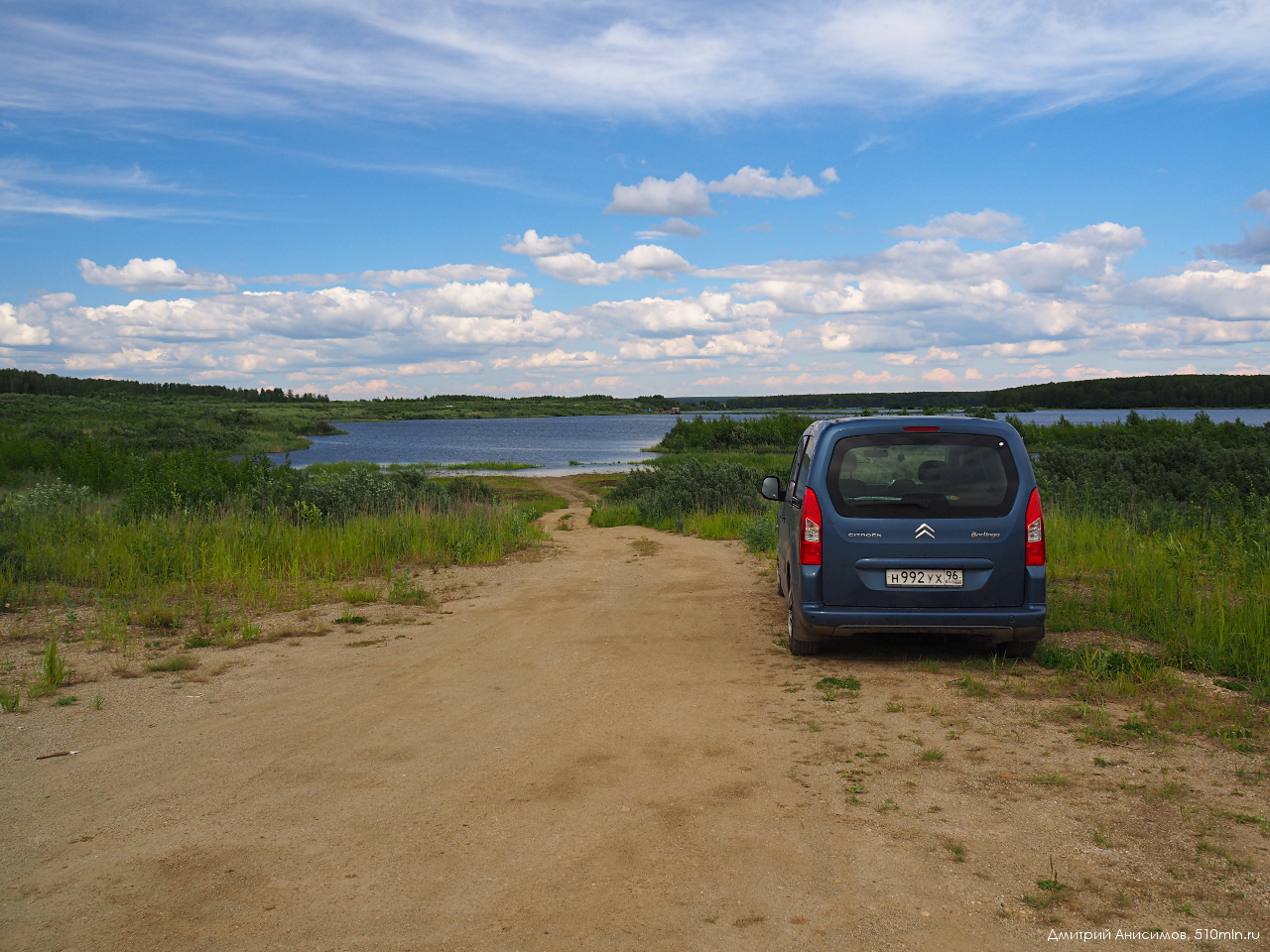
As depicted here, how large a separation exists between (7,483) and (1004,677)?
72.5 feet

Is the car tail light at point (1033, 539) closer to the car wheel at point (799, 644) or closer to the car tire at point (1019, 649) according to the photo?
the car tire at point (1019, 649)

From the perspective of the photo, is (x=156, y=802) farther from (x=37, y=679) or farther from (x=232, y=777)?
(x=37, y=679)

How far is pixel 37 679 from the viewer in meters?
6.82

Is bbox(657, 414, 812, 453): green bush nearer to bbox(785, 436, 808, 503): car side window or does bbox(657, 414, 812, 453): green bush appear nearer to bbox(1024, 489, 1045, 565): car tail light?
bbox(785, 436, 808, 503): car side window

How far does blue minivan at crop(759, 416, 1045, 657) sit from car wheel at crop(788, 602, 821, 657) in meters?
0.17

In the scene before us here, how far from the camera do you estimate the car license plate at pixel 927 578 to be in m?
6.69

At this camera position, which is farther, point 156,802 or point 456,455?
point 456,455

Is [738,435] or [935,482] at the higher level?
[738,435]

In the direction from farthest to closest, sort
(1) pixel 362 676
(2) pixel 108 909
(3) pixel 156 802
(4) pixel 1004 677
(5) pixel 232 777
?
1. (1) pixel 362 676
2. (4) pixel 1004 677
3. (5) pixel 232 777
4. (3) pixel 156 802
5. (2) pixel 108 909

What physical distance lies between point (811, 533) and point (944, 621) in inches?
47.8

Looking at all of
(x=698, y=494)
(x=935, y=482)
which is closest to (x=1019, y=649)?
(x=935, y=482)

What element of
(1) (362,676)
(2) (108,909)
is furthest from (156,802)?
(1) (362,676)

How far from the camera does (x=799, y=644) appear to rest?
7.38 metres

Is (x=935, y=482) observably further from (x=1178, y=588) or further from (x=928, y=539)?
(x=1178, y=588)
